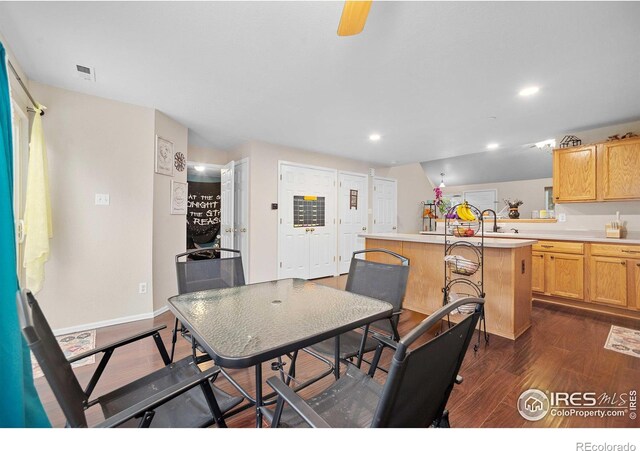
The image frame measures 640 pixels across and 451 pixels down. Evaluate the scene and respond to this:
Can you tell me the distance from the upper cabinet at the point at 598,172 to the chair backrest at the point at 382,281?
3.54 metres

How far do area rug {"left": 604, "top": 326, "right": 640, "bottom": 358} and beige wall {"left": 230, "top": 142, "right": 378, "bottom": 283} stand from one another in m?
4.04

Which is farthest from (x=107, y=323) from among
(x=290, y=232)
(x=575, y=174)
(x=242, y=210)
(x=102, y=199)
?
(x=575, y=174)

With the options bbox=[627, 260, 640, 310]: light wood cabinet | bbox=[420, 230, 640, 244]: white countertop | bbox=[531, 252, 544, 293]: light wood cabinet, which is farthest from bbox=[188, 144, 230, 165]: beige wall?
bbox=[627, 260, 640, 310]: light wood cabinet

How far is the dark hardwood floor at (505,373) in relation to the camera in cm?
159

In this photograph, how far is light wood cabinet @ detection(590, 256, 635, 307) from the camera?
326cm

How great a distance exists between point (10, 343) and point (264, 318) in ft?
3.38

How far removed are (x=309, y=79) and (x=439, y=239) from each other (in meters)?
2.23

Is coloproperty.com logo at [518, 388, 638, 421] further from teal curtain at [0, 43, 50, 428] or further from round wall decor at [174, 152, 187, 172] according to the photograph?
round wall decor at [174, 152, 187, 172]

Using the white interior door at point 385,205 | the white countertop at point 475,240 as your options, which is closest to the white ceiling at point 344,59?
the white countertop at point 475,240

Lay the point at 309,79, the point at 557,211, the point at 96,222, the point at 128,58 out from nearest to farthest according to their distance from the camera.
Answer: the point at 128,58, the point at 309,79, the point at 96,222, the point at 557,211

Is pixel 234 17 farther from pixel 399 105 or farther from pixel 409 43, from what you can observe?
pixel 399 105
